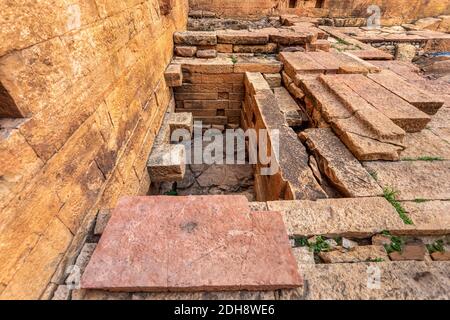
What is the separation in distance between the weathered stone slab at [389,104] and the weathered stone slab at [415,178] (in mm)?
634

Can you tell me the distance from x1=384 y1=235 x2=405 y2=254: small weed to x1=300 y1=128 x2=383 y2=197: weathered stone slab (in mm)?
430

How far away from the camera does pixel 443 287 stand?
4.85 feet

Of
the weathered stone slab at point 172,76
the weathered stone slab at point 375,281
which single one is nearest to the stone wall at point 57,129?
the weathered stone slab at point 375,281

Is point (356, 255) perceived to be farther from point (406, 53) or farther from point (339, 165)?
point (406, 53)

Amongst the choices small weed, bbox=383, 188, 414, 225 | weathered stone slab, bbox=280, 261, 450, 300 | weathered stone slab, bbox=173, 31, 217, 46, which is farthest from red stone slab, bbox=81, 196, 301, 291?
weathered stone slab, bbox=173, 31, 217, 46

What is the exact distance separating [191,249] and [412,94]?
3855 millimetres

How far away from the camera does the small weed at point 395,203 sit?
191 centimetres

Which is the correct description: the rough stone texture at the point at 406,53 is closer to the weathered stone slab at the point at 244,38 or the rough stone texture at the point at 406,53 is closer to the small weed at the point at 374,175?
the weathered stone slab at the point at 244,38

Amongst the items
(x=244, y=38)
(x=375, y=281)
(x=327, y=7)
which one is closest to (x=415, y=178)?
(x=375, y=281)

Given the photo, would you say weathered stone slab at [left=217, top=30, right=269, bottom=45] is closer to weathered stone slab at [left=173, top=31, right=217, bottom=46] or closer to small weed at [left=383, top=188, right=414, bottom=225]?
weathered stone slab at [left=173, top=31, right=217, bottom=46]

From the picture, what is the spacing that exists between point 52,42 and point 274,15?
892 centimetres

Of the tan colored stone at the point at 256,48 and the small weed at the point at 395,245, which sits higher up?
the tan colored stone at the point at 256,48

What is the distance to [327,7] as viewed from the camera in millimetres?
8617
